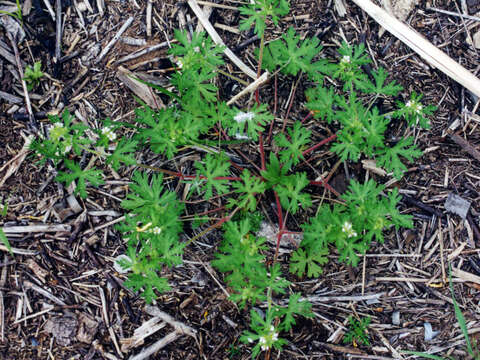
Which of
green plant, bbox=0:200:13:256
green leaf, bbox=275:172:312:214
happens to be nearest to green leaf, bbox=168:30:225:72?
green leaf, bbox=275:172:312:214

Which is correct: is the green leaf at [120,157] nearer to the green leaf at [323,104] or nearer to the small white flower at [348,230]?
the green leaf at [323,104]

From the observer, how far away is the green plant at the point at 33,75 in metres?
4.62

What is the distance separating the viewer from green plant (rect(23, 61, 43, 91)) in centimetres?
462

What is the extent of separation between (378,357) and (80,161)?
149 inches

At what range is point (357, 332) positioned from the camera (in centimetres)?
427

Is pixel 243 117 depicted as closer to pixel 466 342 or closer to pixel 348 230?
pixel 348 230

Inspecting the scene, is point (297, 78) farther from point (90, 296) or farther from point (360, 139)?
point (90, 296)

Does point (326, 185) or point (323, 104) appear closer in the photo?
point (323, 104)

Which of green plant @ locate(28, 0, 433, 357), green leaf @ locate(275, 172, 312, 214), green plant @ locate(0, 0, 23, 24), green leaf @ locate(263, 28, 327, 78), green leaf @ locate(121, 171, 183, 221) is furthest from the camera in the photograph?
green plant @ locate(0, 0, 23, 24)

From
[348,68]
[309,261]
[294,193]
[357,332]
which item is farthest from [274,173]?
[357,332]

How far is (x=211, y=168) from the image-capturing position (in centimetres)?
385

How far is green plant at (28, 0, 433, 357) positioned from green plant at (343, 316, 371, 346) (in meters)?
0.55

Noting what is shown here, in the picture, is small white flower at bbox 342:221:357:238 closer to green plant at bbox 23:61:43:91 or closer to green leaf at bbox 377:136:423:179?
green leaf at bbox 377:136:423:179

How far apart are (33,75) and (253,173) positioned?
8.77 ft
